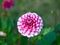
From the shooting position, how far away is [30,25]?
1052mm

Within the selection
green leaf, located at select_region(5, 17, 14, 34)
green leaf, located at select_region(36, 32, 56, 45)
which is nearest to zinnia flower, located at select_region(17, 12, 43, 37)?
green leaf, located at select_region(36, 32, 56, 45)

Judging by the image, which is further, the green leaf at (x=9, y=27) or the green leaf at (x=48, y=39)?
→ the green leaf at (x=9, y=27)

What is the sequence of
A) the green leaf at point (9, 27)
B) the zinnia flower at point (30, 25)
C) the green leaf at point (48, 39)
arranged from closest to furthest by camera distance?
1. the zinnia flower at point (30, 25)
2. the green leaf at point (48, 39)
3. the green leaf at point (9, 27)

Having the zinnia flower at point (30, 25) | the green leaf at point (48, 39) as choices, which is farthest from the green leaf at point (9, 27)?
the zinnia flower at point (30, 25)

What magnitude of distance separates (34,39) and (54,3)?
5.10 feet

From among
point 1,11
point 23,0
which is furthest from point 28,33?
point 23,0

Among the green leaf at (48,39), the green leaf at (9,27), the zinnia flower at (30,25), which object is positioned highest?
the zinnia flower at (30,25)

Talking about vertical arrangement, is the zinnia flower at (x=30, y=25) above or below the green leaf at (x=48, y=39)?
above

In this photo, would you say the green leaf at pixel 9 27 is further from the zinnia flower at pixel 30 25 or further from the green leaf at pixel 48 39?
the zinnia flower at pixel 30 25

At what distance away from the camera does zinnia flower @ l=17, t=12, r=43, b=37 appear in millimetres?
1037

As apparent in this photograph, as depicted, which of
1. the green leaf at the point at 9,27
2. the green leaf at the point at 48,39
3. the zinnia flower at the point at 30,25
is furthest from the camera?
the green leaf at the point at 9,27

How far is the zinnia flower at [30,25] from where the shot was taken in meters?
1.04

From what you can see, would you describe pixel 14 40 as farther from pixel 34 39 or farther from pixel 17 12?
pixel 17 12

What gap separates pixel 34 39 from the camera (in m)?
1.36
